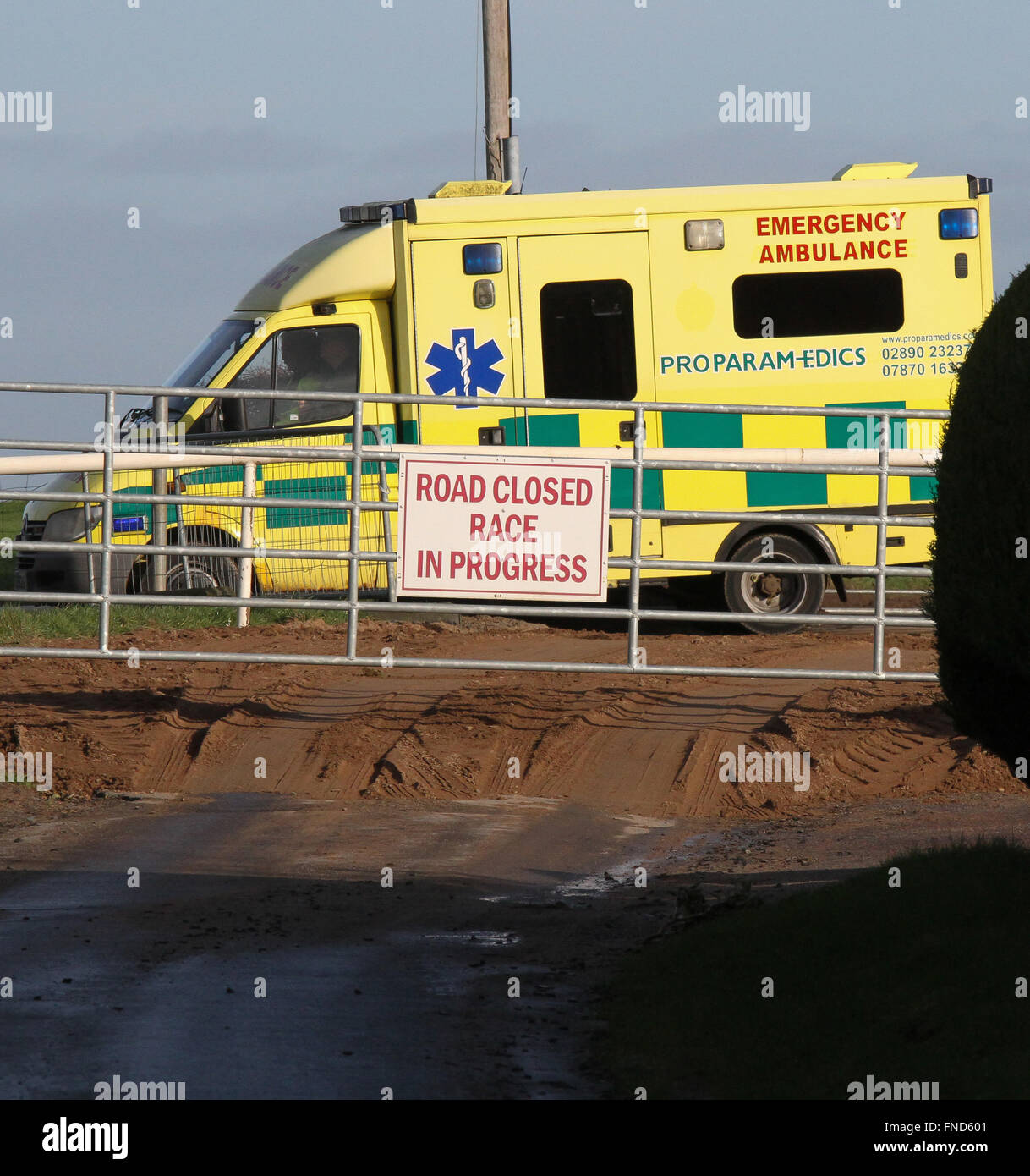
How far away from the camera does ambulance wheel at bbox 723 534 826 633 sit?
13.6m

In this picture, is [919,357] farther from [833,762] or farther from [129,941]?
[129,941]

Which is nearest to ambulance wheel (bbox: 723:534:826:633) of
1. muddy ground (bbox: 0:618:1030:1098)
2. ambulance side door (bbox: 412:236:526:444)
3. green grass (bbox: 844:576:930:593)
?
muddy ground (bbox: 0:618:1030:1098)

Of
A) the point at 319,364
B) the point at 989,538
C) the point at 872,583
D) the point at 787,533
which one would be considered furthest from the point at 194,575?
the point at 989,538

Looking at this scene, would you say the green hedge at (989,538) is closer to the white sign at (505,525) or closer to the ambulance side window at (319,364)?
the white sign at (505,525)

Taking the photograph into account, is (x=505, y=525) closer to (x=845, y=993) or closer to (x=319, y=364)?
(x=319, y=364)

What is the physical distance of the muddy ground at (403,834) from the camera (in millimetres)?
5082

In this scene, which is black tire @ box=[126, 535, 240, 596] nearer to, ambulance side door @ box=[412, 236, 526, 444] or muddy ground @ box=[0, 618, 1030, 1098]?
muddy ground @ box=[0, 618, 1030, 1098]

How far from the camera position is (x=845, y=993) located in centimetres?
521

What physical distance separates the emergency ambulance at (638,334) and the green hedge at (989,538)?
22.8ft

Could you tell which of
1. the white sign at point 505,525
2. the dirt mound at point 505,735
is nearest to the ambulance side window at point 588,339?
the dirt mound at point 505,735

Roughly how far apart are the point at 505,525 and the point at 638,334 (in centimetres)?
421

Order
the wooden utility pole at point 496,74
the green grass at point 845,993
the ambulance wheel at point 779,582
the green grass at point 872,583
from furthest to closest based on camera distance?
the wooden utility pole at point 496,74 < the green grass at point 872,583 < the ambulance wheel at point 779,582 < the green grass at point 845,993

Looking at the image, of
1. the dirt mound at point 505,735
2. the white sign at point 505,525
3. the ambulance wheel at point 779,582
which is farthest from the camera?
the ambulance wheel at point 779,582
